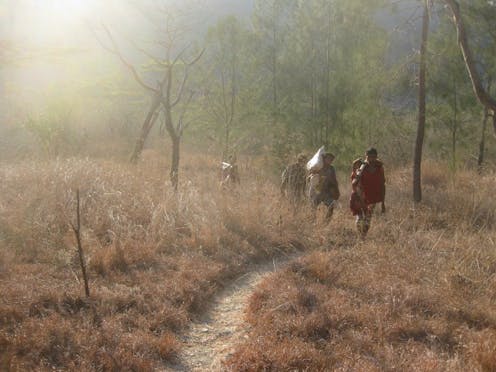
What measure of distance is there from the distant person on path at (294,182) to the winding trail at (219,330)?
2417 mm

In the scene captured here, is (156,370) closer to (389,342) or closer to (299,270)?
(389,342)

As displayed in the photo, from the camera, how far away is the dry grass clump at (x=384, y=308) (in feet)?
12.8

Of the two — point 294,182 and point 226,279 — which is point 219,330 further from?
point 294,182

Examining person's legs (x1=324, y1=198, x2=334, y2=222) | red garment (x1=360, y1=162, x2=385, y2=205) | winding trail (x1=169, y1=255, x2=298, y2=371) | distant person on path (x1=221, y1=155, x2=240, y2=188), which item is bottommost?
winding trail (x1=169, y1=255, x2=298, y2=371)

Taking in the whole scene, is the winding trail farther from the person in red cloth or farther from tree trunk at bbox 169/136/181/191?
tree trunk at bbox 169/136/181/191

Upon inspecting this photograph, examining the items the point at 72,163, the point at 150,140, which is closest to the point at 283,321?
the point at 72,163

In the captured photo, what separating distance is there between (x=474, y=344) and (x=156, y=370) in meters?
2.63

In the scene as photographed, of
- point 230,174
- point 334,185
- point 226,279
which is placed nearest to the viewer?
point 226,279

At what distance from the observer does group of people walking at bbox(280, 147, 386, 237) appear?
7258 millimetres

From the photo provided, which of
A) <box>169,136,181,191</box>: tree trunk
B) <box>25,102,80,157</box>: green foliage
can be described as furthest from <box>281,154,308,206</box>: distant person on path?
<box>25,102,80,157</box>: green foliage

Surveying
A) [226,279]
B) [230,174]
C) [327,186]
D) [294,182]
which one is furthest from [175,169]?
[226,279]

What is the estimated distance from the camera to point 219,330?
187 inches

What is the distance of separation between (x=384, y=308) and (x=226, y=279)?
81.0 inches

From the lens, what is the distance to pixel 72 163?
9383 millimetres
